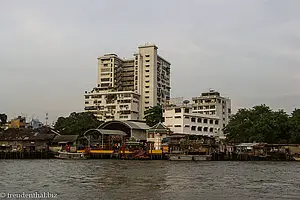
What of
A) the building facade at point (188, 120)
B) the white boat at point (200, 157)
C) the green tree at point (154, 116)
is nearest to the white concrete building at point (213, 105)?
the building facade at point (188, 120)

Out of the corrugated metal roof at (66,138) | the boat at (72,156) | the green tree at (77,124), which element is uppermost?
the green tree at (77,124)

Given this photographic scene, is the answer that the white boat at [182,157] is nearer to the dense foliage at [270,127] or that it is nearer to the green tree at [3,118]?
the dense foliage at [270,127]

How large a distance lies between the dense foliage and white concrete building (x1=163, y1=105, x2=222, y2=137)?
1389cm

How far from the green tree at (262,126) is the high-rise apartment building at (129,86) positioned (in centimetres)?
3851

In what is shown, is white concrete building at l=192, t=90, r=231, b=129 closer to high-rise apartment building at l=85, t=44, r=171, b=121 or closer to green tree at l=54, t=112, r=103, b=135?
high-rise apartment building at l=85, t=44, r=171, b=121

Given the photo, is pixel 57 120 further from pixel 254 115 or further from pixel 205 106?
pixel 254 115

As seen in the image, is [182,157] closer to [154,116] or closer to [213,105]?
[154,116]

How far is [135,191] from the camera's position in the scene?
82.6ft

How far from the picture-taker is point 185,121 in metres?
86.6

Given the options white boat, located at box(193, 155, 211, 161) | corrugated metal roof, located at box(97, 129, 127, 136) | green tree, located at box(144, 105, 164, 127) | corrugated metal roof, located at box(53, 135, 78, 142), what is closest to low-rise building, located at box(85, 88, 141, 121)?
green tree, located at box(144, 105, 164, 127)

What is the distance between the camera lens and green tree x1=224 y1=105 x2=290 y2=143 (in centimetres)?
6938

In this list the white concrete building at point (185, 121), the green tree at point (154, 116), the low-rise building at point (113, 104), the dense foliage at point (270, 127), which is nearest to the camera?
the dense foliage at point (270, 127)

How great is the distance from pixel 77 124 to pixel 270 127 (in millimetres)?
39131

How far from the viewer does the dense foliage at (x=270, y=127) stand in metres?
68.9
